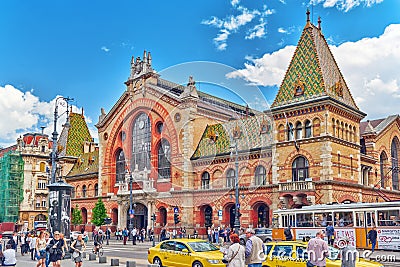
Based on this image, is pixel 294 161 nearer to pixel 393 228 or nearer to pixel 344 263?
pixel 393 228

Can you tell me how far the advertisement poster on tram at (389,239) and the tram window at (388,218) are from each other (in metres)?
0.43

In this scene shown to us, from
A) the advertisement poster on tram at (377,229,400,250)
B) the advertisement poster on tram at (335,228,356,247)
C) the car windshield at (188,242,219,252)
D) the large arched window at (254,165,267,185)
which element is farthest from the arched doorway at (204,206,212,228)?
the car windshield at (188,242,219,252)

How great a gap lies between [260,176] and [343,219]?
16.7 meters

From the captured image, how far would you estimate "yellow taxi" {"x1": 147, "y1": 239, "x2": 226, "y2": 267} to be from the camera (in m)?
20.7

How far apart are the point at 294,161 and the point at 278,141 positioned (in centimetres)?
254

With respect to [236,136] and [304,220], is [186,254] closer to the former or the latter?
[304,220]

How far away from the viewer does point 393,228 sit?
2947 cm

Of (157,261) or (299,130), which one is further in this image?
(299,130)

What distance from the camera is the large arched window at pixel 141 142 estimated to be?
60.9m

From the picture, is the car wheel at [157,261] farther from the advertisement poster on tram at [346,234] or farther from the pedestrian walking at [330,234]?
the advertisement poster on tram at [346,234]

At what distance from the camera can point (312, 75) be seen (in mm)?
45062

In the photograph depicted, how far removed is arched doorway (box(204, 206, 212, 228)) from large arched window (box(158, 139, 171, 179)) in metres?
6.30

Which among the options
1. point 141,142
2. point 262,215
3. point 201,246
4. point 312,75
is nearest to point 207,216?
point 262,215

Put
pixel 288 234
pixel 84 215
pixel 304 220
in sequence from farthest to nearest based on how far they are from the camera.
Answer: pixel 84 215 < pixel 304 220 < pixel 288 234
